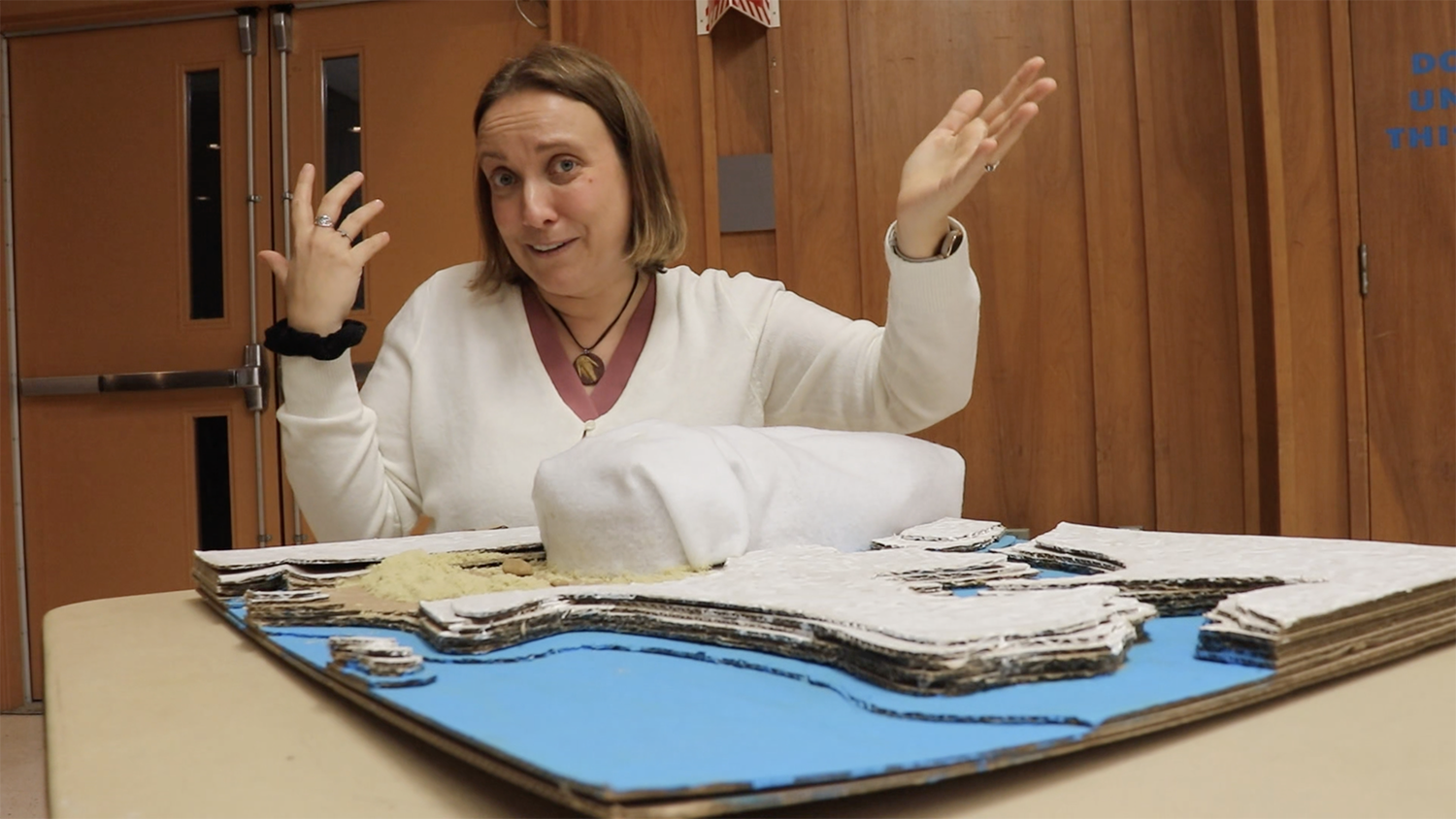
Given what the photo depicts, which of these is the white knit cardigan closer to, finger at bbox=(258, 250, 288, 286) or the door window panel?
Result: finger at bbox=(258, 250, 288, 286)

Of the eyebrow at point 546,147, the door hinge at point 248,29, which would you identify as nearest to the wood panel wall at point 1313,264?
the eyebrow at point 546,147

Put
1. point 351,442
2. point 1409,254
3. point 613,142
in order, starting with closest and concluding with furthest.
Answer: point 351,442
point 613,142
point 1409,254

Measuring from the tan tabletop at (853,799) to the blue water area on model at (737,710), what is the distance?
2 centimetres

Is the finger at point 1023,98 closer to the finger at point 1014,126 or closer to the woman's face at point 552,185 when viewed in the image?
the finger at point 1014,126

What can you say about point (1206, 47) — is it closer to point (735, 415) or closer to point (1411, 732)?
point (735, 415)

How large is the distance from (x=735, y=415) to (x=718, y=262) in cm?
137

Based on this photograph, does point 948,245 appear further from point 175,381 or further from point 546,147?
point 175,381

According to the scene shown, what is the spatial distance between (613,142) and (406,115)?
1877 mm

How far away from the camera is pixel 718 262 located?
2.87 metres

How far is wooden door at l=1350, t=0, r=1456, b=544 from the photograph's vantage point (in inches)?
97.5

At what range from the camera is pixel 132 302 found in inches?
130

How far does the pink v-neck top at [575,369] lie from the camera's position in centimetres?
145

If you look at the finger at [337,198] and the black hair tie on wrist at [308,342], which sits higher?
the finger at [337,198]

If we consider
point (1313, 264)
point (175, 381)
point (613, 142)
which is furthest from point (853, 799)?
point (175, 381)
